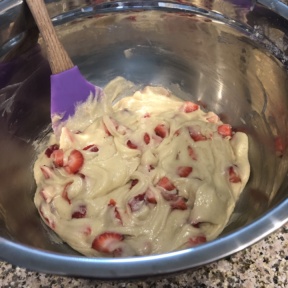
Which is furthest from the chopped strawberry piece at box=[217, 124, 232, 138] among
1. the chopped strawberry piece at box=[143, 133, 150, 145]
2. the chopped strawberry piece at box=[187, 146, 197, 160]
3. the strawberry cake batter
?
the chopped strawberry piece at box=[143, 133, 150, 145]

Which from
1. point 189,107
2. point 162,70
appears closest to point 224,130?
point 189,107

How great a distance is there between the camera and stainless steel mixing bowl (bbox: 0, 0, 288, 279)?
1366 mm

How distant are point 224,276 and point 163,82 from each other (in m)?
1.00

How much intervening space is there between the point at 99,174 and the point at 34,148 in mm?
373

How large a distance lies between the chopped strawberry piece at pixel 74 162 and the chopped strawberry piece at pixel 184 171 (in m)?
0.39

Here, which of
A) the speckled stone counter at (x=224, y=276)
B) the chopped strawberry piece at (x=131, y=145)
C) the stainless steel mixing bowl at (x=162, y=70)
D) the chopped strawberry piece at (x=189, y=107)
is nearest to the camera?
the speckled stone counter at (x=224, y=276)

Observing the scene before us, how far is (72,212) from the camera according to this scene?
1.43 m

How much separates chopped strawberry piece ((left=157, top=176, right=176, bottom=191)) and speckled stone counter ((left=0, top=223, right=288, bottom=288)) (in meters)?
0.37

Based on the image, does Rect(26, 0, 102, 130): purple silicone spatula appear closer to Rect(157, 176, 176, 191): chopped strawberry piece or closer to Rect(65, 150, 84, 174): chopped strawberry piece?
Rect(65, 150, 84, 174): chopped strawberry piece

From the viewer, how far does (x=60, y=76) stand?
1.53 m

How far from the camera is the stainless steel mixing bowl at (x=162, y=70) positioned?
4.48 ft

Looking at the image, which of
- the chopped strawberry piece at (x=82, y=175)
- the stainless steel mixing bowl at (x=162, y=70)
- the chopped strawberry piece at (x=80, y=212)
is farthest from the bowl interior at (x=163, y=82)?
the chopped strawberry piece at (x=82, y=175)

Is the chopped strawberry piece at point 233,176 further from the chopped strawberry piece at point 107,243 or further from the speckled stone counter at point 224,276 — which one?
the chopped strawberry piece at point 107,243

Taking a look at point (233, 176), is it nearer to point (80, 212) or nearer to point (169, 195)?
point (169, 195)
